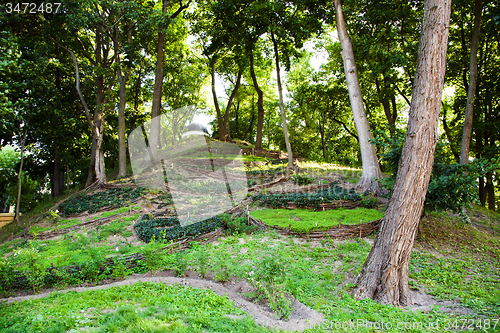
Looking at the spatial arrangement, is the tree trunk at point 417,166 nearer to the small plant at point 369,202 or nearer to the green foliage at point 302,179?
the small plant at point 369,202

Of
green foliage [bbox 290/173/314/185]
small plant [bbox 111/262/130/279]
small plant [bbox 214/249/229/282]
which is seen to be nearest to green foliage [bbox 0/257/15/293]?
small plant [bbox 111/262/130/279]

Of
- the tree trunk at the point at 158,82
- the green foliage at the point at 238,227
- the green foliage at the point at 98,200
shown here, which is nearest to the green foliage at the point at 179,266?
the green foliage at the point at 238,227

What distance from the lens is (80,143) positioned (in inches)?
732

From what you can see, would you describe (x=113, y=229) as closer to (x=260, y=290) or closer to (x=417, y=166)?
(x=260, y=290)

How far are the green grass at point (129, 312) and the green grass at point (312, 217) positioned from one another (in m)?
3.57

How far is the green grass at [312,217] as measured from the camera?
7348 millimetres

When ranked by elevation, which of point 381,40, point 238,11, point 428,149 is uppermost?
point 238,11

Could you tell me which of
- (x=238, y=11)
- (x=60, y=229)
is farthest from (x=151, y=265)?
(x=238, y=11)

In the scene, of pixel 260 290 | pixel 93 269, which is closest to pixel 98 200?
pixel 93 269

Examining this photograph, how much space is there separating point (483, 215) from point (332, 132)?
15.8 meters

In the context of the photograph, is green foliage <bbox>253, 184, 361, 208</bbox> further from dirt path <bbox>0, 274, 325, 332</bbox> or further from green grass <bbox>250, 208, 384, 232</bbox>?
dirt path <bbox>0, 274, 325, 332</bbox>

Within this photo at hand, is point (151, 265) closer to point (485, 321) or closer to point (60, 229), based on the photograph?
point (485, 321)

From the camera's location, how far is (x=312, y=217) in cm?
811

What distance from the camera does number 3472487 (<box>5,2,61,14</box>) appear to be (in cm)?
1218
